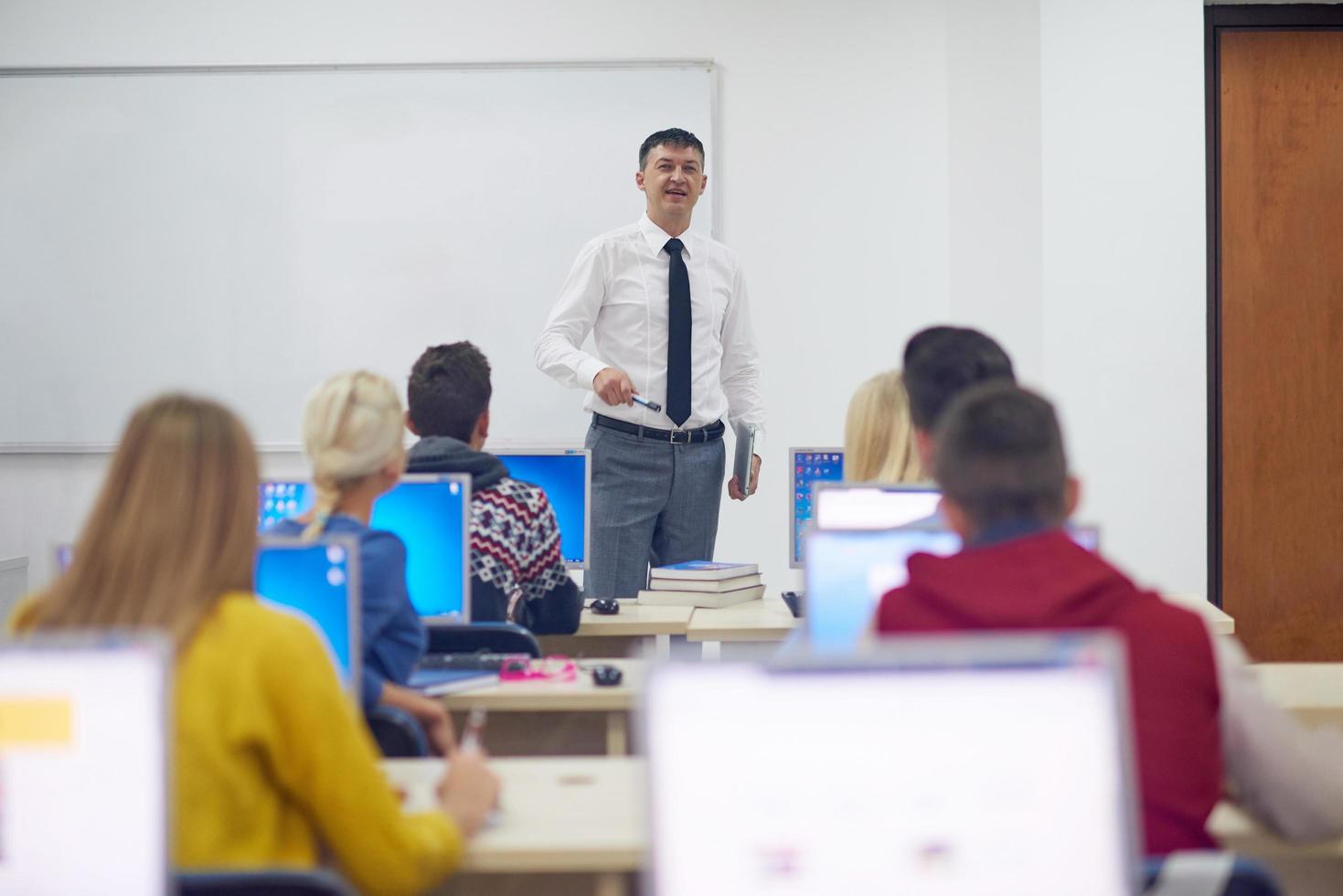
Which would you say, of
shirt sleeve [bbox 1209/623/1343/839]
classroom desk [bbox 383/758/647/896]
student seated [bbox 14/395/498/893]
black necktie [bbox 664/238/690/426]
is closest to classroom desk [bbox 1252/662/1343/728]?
shirt sleeve [bbox 1209/623/1343/839]

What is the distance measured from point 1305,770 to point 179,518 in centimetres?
128

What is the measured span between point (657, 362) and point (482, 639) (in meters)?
1.61

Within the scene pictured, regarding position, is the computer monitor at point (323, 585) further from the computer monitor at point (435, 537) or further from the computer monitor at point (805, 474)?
the computer monitor at point (805, 474)

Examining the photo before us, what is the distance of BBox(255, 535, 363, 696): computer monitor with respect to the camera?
1.93 m

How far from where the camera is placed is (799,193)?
16.9ft

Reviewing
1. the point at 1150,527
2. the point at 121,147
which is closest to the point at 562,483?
the point at 1150,527

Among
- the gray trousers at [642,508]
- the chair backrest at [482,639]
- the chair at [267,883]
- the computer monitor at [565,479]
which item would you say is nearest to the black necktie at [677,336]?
the gray trousers at [642,508]

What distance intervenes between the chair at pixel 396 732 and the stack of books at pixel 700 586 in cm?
140

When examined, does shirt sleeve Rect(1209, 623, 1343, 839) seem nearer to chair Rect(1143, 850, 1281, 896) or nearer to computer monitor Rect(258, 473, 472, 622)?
chair Rect(1143, 850, 1281, 896)

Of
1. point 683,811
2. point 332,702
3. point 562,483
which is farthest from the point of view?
point 562,483

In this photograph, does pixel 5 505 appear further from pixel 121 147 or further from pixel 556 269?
pixel 556 269

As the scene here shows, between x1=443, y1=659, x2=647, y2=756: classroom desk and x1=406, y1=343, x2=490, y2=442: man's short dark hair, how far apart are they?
2.14 ft

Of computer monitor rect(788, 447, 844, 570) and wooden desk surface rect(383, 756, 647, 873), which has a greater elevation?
computer monitor rect(788, 447, 844, 570)

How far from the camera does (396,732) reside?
6.87 feet
